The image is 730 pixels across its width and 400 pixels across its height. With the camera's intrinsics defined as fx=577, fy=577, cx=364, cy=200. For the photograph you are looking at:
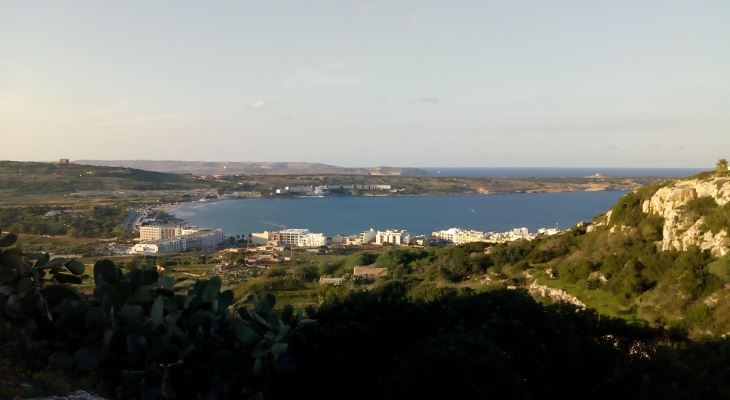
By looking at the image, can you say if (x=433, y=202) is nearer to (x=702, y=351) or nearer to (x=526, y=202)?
(x=526, y=202)

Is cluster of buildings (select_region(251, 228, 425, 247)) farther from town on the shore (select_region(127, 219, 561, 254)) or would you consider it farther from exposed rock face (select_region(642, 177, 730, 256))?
exposed rock face (select_region(642, 177, 730, 256))

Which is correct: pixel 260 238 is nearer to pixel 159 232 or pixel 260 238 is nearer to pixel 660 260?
pixel 159 232

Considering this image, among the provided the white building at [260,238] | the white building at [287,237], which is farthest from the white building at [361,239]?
the white building at [260,238]

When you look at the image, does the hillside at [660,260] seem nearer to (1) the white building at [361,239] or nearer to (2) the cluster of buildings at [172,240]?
(2) the cluster of buildings at [172,240]

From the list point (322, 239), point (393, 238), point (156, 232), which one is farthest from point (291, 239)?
point (156, 232)

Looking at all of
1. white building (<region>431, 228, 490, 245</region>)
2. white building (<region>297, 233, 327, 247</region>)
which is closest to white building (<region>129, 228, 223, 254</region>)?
white building (<region>297, 233, 327, 247</region>)
